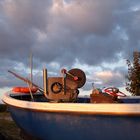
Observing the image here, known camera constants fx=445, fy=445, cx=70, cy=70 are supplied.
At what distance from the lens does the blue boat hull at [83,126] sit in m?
6.51

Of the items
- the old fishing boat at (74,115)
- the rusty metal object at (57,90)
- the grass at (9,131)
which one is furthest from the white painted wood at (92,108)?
the grass at (9,131)

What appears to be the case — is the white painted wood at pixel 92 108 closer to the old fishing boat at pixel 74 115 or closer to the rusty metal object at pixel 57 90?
the old fishing boat at pixel 74 115

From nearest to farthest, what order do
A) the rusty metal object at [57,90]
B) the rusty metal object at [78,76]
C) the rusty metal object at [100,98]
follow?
the rusty metal object at [100,98], the rusty metal object at [57,90], the rusty metal object at [78,76]

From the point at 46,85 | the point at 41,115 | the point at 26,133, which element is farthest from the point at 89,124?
the point at 26,133

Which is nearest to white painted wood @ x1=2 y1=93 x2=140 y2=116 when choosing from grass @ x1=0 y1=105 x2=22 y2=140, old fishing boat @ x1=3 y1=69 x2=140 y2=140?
old fishing boat @ x1=3 y1=69 x2=140 y2=140

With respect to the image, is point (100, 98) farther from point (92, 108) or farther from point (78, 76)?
point (92, 108)

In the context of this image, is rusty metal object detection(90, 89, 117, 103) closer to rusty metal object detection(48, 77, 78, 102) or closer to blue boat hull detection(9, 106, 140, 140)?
rusty metal object detection(48, 77, 78, 102)

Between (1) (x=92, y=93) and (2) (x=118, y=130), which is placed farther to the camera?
(1) (x=92, y=93)

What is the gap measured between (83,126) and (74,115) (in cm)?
24

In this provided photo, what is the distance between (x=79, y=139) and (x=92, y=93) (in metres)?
1.68

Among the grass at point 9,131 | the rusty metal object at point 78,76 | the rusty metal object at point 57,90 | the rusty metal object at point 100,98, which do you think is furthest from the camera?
the grass at point 9,131

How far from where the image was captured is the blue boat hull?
6512 mm

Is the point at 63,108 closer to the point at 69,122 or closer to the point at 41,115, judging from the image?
the point at 69,122

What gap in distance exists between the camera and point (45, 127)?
791 centimetres
